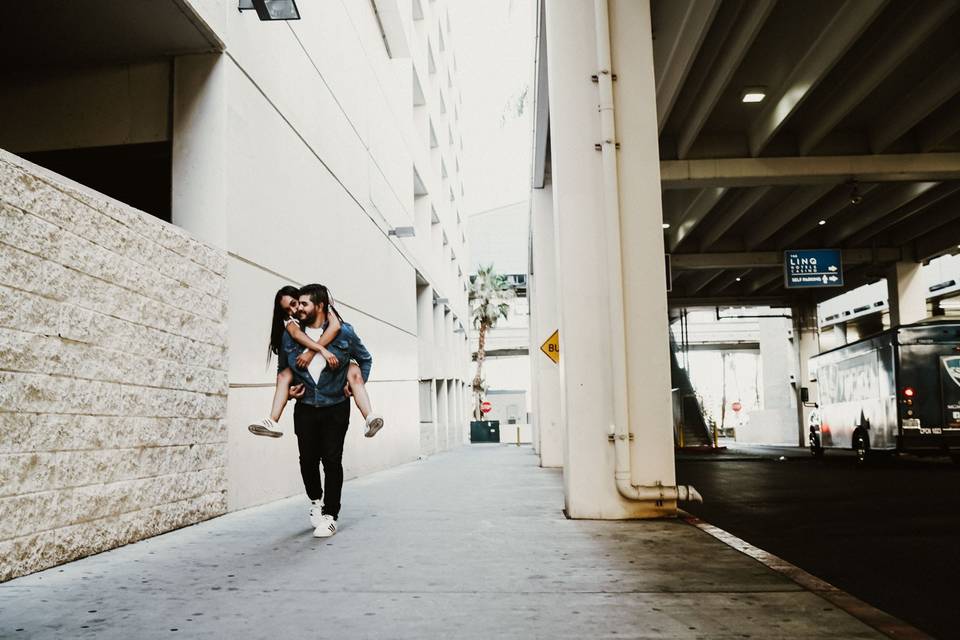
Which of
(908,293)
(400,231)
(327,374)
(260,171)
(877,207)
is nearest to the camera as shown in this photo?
(327,374)

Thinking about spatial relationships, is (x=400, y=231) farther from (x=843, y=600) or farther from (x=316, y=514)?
(x=843, y=600)

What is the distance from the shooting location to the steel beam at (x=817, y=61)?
10805 millimetres

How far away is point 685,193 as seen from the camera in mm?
20734

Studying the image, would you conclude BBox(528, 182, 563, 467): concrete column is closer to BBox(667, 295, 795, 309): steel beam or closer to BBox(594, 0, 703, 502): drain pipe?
BBox(594, 0, 703, 502): drain pipe

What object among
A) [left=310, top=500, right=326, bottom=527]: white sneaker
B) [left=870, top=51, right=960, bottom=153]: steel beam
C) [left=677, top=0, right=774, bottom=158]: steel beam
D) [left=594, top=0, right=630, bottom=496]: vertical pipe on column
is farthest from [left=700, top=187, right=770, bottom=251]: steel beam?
[left=310, top=500, right=326, bottom=527]: white sneaker

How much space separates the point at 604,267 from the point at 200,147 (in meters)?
4.15

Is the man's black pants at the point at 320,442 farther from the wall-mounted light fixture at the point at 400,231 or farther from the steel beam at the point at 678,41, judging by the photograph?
the wall-mounted light fixture at the point at 400,231

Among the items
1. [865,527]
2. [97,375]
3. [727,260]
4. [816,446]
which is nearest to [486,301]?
[727,260]

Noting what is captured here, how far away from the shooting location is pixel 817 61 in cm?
1234

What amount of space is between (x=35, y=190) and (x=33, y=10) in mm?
3017

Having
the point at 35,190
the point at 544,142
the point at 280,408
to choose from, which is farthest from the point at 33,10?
the point at 544,142

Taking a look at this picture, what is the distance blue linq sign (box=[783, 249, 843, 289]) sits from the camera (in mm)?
23641

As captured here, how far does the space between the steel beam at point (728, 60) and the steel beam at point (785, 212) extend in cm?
503

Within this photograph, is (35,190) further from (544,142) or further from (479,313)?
(479,313)
